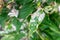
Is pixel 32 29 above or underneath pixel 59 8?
A: underneath

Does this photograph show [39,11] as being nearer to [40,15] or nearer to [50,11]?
[40,15]

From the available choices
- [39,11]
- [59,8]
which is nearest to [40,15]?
[39,11]

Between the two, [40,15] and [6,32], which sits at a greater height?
[6,32]

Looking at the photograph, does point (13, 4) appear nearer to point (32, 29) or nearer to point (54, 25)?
point (32, 29)

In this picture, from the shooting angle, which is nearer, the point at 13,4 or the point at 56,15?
the point at 13,4

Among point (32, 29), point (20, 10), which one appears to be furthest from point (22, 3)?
point (32, 29)

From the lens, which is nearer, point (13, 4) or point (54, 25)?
point (13, 4)
